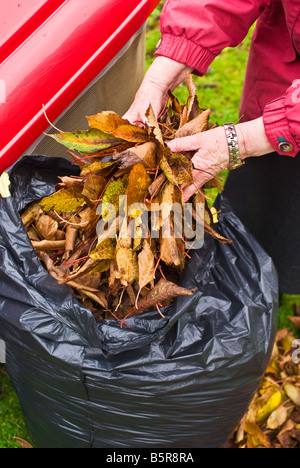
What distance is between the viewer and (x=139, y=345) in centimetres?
115

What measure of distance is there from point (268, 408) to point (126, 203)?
1.20m

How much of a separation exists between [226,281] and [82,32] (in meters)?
0.85

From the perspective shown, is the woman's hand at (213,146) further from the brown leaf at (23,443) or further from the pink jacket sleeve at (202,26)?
the brown leaf at (23,443)

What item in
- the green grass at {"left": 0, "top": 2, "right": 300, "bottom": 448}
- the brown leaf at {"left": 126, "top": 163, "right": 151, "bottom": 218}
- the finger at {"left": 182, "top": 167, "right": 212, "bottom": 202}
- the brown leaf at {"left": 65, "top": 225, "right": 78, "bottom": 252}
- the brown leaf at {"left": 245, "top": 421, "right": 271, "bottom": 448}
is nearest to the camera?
the brown leaf at {"left": 126, "top": 163, "right": 151, "bottom": 218}

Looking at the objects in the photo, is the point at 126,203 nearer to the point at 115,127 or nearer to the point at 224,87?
the point at 115,127

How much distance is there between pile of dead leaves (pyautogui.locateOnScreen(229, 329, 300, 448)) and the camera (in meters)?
1.73

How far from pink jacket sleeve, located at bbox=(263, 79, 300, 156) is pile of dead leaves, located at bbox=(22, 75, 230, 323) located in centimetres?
16

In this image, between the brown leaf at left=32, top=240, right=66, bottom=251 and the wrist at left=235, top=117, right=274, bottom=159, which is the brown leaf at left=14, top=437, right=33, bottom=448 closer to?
the brown leaf at left=32, top=240, right=66, bottom=251

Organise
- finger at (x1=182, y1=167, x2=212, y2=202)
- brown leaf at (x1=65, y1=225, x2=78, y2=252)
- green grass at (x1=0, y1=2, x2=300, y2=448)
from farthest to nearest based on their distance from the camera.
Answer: green grass at (x1=0, y1=2, x2=300, y2=448) → brown leaf at (x1=65, y1=225, x2=78, y2=252) → finger at (x1=182, y1=167, x2=212, y2=202)

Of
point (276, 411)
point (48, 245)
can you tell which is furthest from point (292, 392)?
point (48, 245)

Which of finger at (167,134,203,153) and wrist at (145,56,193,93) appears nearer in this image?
finger at (167,134,203,153)

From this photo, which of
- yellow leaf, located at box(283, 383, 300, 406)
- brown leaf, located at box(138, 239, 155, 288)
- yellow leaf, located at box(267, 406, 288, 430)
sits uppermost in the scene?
brown leaf, located at box(138, 239, 155, 288)

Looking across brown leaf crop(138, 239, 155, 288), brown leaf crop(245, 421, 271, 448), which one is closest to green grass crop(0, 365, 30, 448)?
brown leaf crop(245, 421, 271, 448)
